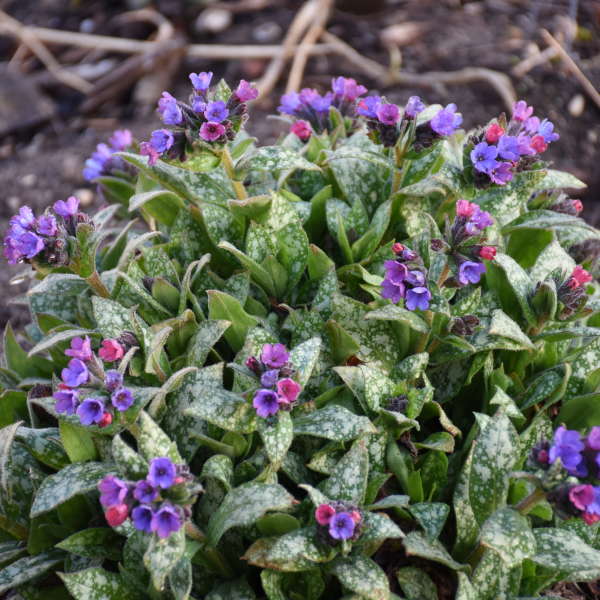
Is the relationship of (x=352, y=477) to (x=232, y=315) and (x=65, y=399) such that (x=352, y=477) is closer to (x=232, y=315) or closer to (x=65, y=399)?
(x=232, y=315)

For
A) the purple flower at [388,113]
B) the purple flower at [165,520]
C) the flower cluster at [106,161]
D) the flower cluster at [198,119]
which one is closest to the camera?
the purple flower at [165,520]

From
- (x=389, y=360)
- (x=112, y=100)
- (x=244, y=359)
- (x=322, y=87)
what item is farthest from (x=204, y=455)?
(x=112, y=100)

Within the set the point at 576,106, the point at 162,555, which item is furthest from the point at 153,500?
the point at 576,106

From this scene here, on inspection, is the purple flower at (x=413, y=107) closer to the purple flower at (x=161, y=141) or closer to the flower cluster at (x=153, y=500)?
the purple flower at (x=161, y=141)

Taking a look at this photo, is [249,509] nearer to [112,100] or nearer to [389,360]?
[389,360]

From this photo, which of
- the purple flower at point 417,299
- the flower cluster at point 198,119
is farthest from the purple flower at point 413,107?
the purple flower at point 417,299
